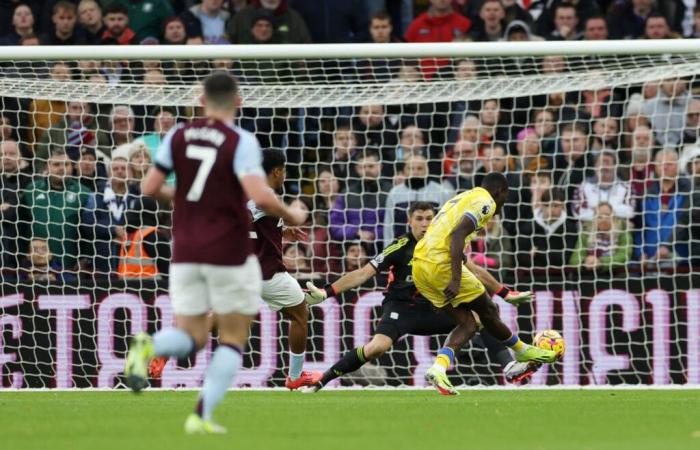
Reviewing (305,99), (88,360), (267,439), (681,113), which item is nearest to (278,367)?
(88,360)

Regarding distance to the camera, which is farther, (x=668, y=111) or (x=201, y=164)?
(x=668, y=111)

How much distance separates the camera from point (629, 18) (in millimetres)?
16578

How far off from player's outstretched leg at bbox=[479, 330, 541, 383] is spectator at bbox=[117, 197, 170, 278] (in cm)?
327

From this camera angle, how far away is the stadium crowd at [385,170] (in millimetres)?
13719

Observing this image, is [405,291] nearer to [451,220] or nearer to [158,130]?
[451,220]

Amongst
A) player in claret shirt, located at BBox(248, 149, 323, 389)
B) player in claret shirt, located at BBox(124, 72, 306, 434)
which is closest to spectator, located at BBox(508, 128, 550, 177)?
player in claret shirt, located at BBox(248, 149, 323, 389)

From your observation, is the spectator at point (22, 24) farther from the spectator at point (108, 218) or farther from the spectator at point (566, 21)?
the spectator at point (566, 21)

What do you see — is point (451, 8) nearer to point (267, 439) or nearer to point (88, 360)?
point (88, 360)

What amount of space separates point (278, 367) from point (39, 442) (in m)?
6.14

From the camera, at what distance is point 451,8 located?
16.5 metres

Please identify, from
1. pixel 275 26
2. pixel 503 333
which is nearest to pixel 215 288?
pixel 503 333

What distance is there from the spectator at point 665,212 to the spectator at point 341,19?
4.32 meters

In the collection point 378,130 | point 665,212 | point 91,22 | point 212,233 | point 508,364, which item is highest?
point 91,22

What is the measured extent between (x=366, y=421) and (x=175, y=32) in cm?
800
